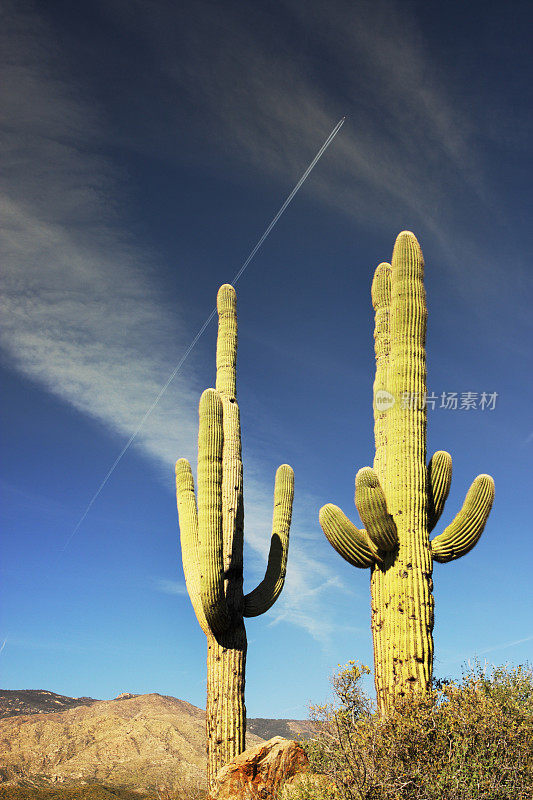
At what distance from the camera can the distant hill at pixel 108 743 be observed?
3316 cm

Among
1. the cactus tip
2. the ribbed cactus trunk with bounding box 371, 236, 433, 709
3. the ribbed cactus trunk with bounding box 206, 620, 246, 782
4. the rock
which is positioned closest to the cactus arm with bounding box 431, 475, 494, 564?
the ribbed cactus trunk with bounding box 371, 236, 433, 709

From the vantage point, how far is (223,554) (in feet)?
38.2

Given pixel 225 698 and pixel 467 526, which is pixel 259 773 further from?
pixel 467 526

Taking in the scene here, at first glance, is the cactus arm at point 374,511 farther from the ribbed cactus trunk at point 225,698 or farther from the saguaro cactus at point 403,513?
the ribbed cactus trunk at point 225,698

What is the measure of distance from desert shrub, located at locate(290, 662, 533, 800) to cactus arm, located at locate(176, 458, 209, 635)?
3.85 metres

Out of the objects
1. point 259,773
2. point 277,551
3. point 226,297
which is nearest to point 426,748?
point 259,773

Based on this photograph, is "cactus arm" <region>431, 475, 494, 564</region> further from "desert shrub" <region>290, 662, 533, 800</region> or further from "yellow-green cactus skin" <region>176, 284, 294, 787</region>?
"yellow-green cactus skin" <region>176, 284, 294, 787</region>

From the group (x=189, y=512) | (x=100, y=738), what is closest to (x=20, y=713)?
(x=100, y=738)

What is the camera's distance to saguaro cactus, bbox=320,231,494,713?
8.70 metres

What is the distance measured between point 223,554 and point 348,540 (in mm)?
2991

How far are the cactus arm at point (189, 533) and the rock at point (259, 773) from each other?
8.39 ft

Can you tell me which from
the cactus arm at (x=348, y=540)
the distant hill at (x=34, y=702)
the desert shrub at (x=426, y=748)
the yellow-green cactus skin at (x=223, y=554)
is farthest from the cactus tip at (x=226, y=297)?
the distant hill at (x=34, y=702)

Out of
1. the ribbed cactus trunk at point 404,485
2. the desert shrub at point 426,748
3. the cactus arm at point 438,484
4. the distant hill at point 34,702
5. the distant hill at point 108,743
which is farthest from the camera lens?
the distant hill at point 34,702

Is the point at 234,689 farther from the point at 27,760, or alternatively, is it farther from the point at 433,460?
the point at 27,760
